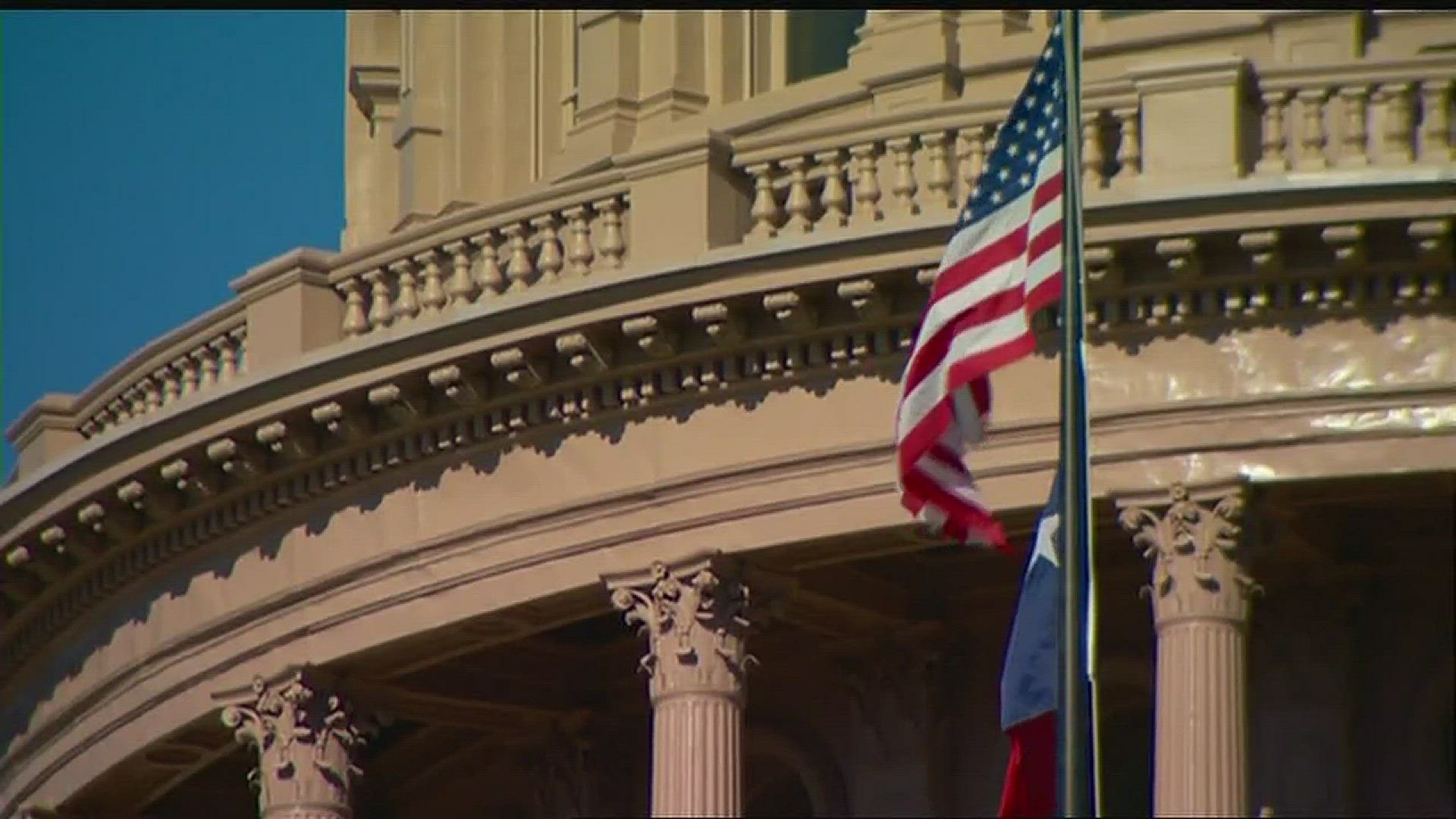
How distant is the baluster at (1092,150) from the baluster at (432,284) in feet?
18.3

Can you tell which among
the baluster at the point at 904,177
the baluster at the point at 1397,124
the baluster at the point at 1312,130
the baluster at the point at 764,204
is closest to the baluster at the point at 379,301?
the baluster at the point at 764,204

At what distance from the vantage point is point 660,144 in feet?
140

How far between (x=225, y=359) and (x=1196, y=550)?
926 cm

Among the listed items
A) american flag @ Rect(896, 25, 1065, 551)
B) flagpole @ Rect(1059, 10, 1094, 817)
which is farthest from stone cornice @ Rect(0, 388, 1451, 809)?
flagpole @ Rect(1059, 10, 1094, 817)

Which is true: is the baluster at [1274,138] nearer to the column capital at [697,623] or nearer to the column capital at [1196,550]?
the column capital at [1196,550]

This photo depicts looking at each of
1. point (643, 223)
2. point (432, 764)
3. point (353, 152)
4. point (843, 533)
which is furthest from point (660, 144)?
point (353, 152)

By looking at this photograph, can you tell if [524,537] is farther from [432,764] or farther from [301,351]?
[432,764]

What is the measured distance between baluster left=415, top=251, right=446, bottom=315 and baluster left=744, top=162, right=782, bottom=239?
284 centimetres

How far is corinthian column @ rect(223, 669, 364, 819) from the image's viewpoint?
44.1 m

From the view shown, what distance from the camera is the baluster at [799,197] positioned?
4206 cm

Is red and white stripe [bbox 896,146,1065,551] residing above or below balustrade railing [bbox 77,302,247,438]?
below

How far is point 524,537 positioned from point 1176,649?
5321 millimetres

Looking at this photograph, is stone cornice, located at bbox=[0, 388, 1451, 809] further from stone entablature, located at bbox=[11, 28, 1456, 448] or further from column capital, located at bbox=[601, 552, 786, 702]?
stone entablature, located at bbox=[11, 28, 1456, 448]

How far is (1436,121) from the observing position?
40062 millimetres
